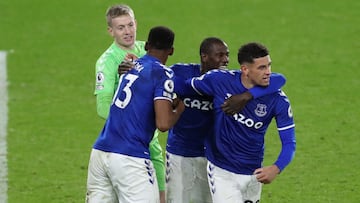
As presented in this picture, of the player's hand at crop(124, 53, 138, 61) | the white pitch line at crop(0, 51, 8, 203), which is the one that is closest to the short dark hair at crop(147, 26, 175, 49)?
the player's hand at crop(124, 53, 138, 61)

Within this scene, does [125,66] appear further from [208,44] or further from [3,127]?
[3,127]

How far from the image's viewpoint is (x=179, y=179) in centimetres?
990

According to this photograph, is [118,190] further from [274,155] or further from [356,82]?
[356,82]

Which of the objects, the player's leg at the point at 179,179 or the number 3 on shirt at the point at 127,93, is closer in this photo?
the number 3 on shirt at the point at 127,93

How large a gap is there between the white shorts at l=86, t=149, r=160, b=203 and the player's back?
80mm

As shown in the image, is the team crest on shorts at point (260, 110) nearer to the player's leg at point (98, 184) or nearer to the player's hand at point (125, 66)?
the player's hand at point (125, 66)

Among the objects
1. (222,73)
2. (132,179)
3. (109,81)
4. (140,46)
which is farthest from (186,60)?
(132,179)

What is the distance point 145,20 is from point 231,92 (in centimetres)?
1310

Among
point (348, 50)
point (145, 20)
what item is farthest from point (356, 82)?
point (145, 20)

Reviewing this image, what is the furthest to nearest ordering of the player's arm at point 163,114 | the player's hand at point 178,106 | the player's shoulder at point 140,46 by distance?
the player's shoulder at point 140,46 < the player's hand at point 178,106 < the player's arm at point 163,114

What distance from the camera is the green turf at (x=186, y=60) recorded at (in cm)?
1275

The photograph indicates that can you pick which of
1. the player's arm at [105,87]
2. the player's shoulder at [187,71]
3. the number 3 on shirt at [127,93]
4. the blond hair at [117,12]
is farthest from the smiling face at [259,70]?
the blond hair at [117,12]

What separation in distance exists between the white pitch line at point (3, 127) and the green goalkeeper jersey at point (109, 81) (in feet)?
8.88

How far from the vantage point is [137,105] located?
8.96 metres
